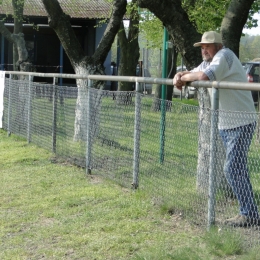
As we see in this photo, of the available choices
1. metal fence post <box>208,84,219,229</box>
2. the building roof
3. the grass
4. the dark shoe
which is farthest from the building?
the dark shoe

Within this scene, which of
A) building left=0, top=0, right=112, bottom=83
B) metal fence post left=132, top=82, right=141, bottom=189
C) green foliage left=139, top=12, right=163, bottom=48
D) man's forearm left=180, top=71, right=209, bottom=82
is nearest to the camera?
man's forearm left=180, top=71, right=209, bottom=82

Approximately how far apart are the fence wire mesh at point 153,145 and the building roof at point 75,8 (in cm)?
1771

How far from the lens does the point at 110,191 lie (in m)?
8.67

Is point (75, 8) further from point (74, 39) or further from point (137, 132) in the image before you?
point (137, 132)

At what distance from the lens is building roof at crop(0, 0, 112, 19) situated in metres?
29.6

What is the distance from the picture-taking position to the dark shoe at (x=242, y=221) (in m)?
6.28

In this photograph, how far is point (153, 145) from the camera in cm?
811

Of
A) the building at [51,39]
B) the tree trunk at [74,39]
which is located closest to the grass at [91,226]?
the tree trunk at [74,39]

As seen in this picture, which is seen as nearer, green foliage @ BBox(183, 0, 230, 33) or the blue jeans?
the blue jeans

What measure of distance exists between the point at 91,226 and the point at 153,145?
148 cm

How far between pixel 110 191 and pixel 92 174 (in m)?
1.34

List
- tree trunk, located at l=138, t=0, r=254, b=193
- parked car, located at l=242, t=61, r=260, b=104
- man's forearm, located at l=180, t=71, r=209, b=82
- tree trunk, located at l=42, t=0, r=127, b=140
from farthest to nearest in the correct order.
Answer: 1. parked car, located at l=242, t=61, r=260, b=104
2. tree trunk, located at l=42, t=0, r=127, b=140
3. tree trunk, located at l=138, t=0, r=254, b=193
4. man's forearm, located at l=180, t=71, r=209, b=82

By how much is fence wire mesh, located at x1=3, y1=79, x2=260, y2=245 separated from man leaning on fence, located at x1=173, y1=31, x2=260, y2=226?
2 centimetres

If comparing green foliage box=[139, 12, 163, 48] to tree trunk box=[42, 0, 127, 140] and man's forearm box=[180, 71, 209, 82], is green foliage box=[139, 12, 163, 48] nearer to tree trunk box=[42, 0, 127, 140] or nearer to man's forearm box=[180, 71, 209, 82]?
tree trunk box=[42, 0, 127, 140]
